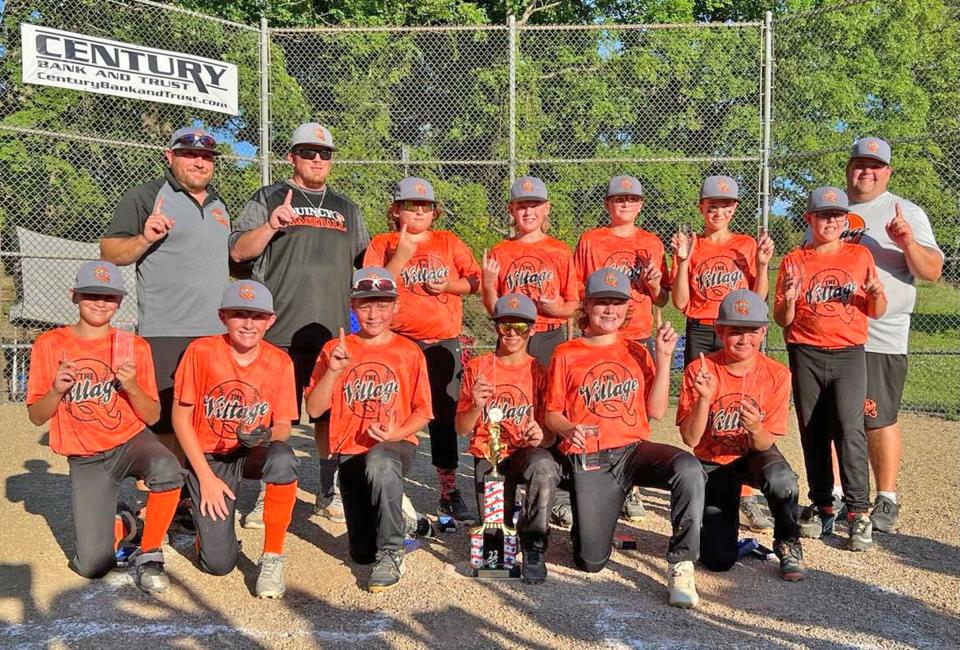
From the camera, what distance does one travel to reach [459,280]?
504 cm

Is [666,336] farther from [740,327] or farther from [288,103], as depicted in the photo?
[288,103]

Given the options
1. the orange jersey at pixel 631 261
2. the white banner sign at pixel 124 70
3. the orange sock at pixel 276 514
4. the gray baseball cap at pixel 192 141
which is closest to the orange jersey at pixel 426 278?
the orange jersey at pixel 631 261

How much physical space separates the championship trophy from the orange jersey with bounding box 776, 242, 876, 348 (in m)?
1.99

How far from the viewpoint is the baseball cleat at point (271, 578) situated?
150 inches

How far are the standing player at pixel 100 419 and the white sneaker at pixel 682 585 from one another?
237cm

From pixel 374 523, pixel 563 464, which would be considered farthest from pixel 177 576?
pixel 563 464

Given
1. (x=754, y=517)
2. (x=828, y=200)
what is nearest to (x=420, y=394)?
(x=754, y=517)

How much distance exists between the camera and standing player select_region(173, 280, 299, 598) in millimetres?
4070

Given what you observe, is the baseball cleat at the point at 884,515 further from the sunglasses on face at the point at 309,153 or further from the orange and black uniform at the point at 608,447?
the sunglasses on face at the point at 309,153

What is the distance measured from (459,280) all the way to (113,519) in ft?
7.38

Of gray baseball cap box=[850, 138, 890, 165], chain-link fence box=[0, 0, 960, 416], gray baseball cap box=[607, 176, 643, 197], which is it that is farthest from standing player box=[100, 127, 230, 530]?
chain-link fence box=[0, 0, 960, 416]

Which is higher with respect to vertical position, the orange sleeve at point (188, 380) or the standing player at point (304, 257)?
the standing player at point (304, 257)

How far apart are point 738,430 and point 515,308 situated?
1291 mm

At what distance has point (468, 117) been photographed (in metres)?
9.87
